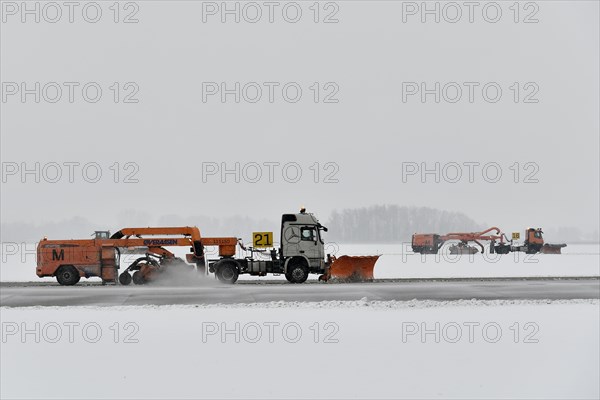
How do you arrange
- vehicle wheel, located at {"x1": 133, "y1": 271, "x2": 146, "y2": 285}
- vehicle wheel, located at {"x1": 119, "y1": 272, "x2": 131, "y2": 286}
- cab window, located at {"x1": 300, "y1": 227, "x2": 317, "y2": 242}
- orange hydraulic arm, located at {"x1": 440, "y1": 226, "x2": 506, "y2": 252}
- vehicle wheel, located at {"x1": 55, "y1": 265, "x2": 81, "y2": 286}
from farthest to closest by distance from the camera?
orange hydraulic arm, located at {"x1": 440, "y1": 226, "x2": 506, "y2": 252} → cab window, located at {"x1": 300, "y1": 227, "x2": 317, "y2": 242} → vehicle wheel, located at {"x1": 119, "y1": 272, "x2": 131, "y2": 286} → vehicle wheel, located at {"x1": 133, "y1": 271, "x2": 146, "y2": 285} → vehicle wheel, located at {"x1": 55, "y1": 265, "x2": 81, "y2": 286}

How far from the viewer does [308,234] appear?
25.2m

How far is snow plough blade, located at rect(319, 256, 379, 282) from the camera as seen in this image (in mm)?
25859

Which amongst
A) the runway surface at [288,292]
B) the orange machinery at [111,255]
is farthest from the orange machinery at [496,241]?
the orange machinery at [111,255]

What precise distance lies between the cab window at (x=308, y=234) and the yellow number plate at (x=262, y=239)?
4.80 ft

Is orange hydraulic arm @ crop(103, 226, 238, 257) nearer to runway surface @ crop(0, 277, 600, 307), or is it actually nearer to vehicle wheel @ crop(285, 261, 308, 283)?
runway surface @ crop(0, 277, 600, 307)

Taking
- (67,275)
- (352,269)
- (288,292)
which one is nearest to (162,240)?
(67,275)

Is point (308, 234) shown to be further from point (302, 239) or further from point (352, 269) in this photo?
point (352, 269)

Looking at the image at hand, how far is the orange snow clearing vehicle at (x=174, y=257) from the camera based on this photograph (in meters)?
24.8

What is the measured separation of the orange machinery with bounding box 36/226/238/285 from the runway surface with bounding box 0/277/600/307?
2.09ft

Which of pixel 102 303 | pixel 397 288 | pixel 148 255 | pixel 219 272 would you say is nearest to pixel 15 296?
pixel 102 303

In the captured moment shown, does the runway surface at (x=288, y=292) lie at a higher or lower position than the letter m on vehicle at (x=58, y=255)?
lower

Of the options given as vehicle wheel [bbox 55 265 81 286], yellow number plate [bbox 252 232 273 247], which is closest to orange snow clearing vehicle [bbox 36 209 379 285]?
vehicle wheel [bbox 55 265 81 286]

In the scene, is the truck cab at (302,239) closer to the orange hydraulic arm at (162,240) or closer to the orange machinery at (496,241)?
the orange hydraulic arm at (162,240)

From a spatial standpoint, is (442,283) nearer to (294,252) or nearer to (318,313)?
(294,252)
